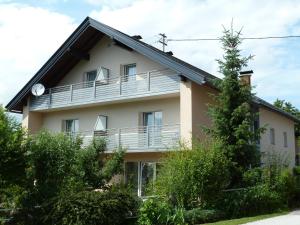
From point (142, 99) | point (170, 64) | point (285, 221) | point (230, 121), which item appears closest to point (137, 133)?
point (142, 99)

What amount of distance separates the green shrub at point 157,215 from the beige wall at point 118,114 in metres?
9.17

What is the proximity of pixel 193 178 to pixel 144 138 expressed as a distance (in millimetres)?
7560

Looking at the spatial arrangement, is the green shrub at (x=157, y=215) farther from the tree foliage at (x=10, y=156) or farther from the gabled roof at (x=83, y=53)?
the gabled roof at (x=83, y=53)

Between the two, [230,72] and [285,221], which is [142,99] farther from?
[285,221]

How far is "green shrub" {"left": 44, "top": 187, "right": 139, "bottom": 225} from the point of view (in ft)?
52.9

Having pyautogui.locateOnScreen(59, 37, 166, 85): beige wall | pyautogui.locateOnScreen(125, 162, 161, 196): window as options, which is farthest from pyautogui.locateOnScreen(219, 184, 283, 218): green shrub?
pyautogui.locateOnScreen(59, 37, 166, 85): beige wall

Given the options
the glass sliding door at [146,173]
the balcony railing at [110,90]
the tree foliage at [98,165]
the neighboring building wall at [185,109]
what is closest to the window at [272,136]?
the glass sliding door at [146,173]

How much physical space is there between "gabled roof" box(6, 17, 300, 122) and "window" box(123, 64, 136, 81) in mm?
1680

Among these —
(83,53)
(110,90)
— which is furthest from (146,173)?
(83,53)

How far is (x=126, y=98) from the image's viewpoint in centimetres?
2612

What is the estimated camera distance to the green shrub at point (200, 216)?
54.9 ft

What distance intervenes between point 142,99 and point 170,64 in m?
3.44

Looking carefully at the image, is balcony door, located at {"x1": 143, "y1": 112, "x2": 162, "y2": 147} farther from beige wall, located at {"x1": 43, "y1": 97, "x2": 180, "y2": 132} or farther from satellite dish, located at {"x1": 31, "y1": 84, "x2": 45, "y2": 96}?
satellite dish, located at {"x1": 31, "y1": 84, "x2": 45, "y2": 96}

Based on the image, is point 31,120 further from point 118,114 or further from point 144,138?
point 144,138
